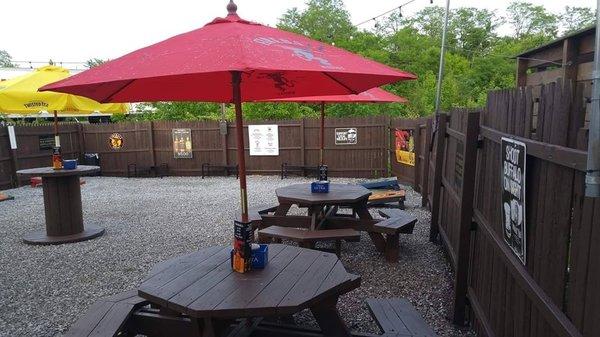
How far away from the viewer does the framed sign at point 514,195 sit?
7.05 feet

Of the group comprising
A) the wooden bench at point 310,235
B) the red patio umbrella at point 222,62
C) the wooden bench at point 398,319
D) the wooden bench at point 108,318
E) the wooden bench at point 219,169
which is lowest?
the wooden bench at point 219,169

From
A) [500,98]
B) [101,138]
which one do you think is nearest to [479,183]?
[500,98]

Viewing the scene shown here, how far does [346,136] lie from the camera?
42.8 feet

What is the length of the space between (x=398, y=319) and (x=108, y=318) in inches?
78.8

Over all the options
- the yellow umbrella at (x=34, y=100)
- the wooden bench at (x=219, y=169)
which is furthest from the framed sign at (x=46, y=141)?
the yellow umbrella at (x=34, y=100)

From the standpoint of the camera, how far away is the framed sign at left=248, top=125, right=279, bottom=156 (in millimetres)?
13633

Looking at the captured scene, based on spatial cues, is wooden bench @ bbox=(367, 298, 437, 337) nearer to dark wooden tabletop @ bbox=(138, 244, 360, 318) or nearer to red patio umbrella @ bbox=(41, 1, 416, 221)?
dark wooden tabletop @ bbox=(138, 244, 360, 318)

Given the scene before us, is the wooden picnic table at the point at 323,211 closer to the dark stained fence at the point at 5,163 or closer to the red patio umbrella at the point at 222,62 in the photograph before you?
the red patio umbrella at the point at 222,62

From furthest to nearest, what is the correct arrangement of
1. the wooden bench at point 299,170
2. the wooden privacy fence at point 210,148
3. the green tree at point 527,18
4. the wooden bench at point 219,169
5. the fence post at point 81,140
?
the green tree at point 527,18 < the fence post at point 81,140 < the wooden bench at point 219,169 < the wooden bench at point 299,170 < the wooden privacy fence at point 210,148

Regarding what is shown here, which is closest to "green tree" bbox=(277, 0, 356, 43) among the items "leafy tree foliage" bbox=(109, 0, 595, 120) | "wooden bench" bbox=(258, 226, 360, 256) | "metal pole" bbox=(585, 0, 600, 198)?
"leafy tree foliage" bbox=(109, 0, 595, 120)

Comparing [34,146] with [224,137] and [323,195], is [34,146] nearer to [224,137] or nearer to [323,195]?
[224,137]

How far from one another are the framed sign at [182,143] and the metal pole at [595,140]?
13890mm

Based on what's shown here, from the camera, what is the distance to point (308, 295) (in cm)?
243


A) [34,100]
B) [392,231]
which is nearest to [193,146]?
[34,100]
